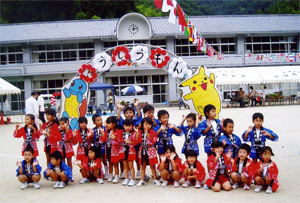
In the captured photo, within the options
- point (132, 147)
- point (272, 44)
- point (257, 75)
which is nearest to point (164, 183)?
point (132, 147)

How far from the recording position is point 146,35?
27281mm

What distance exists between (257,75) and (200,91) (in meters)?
16.9

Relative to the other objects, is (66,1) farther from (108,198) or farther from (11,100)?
(108,198)

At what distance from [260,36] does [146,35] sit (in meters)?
10.8

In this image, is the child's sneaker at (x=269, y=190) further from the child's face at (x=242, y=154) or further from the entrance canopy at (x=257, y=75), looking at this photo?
the entrance canopy at (x=257, y=75)

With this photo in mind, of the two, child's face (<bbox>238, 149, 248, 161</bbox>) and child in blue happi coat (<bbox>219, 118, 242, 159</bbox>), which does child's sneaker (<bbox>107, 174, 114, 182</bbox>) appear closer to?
child in blue happi coat (<bbox>219, 118, 242, 159</bbox>)

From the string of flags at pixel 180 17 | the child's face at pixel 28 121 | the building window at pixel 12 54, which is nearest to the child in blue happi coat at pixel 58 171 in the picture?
the child's face at pixel 28 121

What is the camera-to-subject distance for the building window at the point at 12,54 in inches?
1125

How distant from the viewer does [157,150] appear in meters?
5.78

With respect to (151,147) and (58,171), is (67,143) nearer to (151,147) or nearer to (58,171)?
(58,171)

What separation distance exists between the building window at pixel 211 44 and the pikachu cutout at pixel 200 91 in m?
21.0

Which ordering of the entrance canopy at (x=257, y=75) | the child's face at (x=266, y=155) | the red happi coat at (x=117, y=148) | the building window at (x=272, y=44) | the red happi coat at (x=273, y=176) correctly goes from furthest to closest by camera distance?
the building window at (x=272, y=44), the entrance canopy at (x=257, y=75), the red happi coat at (x=117, y=148), the child's face at (x=266, y=155), the red happi coat at (x=273, y=176)

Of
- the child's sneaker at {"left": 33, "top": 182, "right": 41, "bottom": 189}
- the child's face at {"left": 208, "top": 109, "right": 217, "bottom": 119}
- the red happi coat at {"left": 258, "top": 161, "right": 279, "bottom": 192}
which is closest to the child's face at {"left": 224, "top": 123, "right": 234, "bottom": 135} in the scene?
the child's face at {"left": 208, "top": 109, "right": 217, "bottom": 119}

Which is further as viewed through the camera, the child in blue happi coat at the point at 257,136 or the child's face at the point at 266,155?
the child in blue happi coat at the point at 257,136
